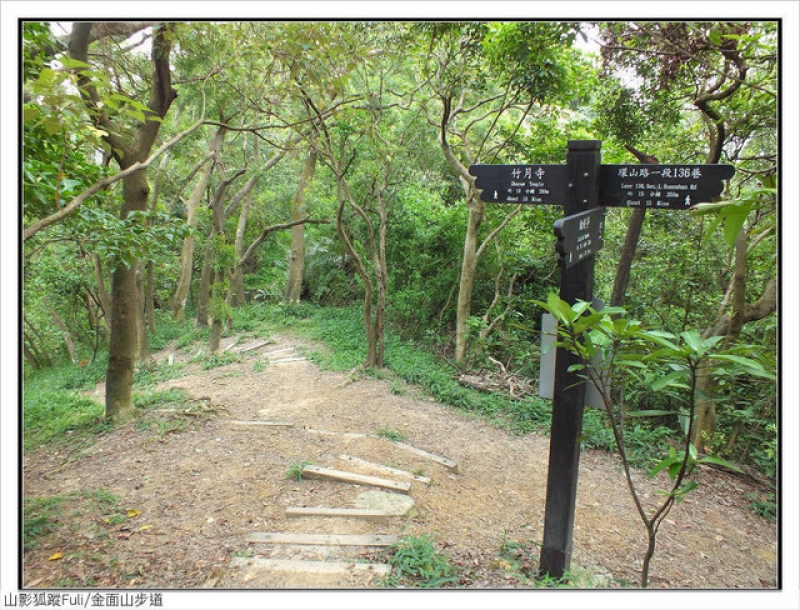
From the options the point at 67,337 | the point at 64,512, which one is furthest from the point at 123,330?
the point at 67,337

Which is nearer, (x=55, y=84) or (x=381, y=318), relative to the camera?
(x=55, y=84)

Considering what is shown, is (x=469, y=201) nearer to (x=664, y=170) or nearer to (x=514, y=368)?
(x=514, y=368)

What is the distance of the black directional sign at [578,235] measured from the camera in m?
1.78

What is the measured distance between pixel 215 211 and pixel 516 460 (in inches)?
275

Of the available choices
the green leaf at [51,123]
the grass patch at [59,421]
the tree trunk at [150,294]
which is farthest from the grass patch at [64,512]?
the tree trunk at [150,294]

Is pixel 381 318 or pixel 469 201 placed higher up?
pixel 469 201

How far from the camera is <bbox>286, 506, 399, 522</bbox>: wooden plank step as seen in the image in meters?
2.82

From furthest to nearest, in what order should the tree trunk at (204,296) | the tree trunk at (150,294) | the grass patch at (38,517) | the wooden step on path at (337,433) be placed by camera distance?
the tree trunk at (204,296), the tree trunk at (150,294), the wooden step on path at (337,433), the grass patch at (38,517)

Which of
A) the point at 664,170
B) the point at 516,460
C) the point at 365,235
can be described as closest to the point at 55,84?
the point at 664,170

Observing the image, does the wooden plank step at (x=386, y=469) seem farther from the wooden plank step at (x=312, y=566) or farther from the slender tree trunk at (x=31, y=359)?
the slender tree trunk at (x=31, y=359)

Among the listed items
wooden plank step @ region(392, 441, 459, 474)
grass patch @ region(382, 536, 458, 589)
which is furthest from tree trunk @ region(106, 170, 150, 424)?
grass patch @ region(382, 536, 458, 589)

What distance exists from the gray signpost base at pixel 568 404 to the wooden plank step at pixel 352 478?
1267 millimetres

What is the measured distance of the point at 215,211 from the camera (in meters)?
8.77

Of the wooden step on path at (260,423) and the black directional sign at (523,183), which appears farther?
the wooden step on path at (260,423)
